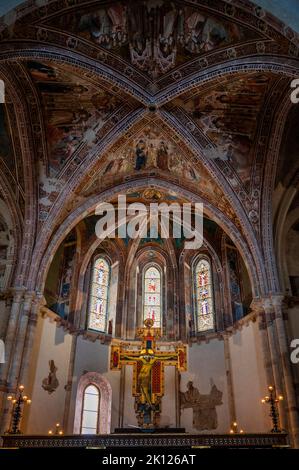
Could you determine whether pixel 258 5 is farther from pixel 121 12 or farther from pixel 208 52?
pixel 121 12

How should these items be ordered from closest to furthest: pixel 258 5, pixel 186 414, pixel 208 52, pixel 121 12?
pixel 258 5
pixel 121 12
pixel 208 52
pixel 186 414

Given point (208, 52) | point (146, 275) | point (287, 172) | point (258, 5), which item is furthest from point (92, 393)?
point (258, 5)

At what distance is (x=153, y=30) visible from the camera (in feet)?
44.2

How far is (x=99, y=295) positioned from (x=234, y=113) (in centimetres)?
1062

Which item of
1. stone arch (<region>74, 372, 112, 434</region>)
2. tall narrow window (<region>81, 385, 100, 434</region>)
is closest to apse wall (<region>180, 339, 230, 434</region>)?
stone arch (<region>74, 372, 112, 434</region>)

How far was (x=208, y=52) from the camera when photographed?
45.0ft

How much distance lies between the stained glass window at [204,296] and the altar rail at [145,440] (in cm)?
884

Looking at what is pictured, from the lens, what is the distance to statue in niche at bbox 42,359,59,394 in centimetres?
1609

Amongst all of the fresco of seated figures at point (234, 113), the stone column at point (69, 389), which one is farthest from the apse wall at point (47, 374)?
the fresco of seated figures at point (234, 113)

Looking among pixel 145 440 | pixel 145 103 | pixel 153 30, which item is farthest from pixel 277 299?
pixel 153 30

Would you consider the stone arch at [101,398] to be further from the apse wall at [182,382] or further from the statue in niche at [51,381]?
the statue in niche at [51,381]

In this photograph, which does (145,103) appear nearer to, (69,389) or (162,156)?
(162,156)

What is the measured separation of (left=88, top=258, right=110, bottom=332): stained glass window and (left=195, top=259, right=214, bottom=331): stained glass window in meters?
4.50

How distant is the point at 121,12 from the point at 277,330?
11.5 meters
